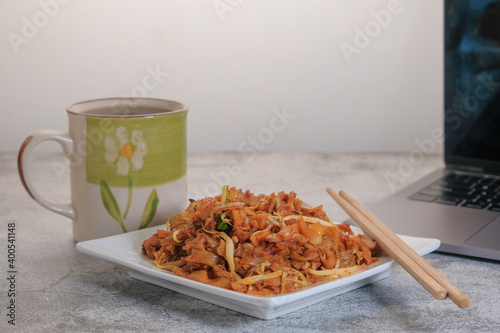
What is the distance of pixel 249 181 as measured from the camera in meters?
1.26

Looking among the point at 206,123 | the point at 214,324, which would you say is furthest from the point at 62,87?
the point at 214,324

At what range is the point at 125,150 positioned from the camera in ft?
2.67

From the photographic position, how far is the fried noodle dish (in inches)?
25.5

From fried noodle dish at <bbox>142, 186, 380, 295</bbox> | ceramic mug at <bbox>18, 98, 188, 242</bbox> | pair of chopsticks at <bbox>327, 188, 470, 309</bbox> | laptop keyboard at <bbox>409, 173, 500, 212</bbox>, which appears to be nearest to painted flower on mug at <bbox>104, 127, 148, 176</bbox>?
ceramic mug at <bbox>18, 98, 188, 242</bbox>

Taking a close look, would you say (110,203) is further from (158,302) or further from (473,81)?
(473,81)

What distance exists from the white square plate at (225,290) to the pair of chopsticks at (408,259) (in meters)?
0.02

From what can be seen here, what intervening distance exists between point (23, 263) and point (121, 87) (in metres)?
0.81

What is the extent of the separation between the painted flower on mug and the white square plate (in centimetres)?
8

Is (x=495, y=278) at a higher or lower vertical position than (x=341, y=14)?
lower

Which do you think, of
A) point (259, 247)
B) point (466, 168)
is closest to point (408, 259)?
point (259, 247)

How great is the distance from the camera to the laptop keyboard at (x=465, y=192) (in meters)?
0.97

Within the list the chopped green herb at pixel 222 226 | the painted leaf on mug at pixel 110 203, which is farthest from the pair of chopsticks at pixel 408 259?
the painted leaf on mug at pixel 110 203

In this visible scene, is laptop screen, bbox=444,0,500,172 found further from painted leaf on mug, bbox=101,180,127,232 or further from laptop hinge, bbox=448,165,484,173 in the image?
painted leaf on mug, bbox=101,180,127,232

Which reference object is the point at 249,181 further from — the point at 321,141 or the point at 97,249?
the point at 97,249
